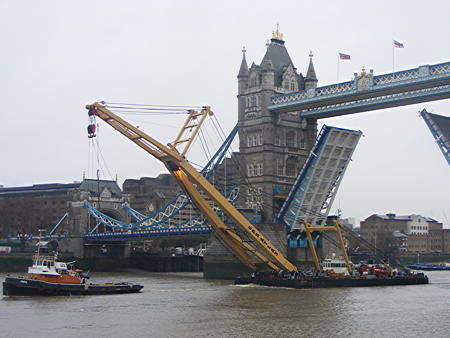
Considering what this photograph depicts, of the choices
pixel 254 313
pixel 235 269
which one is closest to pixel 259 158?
pixel 235 269

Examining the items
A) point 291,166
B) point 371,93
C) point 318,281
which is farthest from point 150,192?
point 318,281

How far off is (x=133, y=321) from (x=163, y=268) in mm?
60846

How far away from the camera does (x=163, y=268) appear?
9844 cm

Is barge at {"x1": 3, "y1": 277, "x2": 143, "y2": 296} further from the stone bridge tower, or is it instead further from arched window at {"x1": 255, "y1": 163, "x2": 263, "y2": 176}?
arched window at {"x1": 255, "y1": 163, "x2": 263, "y2": 176}

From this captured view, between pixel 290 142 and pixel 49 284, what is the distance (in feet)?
107

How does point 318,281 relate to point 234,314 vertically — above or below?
above

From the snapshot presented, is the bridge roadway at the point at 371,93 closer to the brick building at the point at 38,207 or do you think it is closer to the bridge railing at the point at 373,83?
the bridge railing at the point at 373,83

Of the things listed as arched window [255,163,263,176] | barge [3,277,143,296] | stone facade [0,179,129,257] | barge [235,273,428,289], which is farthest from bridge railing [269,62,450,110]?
stone facade [0,179,129,257]

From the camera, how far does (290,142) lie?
2936 inches

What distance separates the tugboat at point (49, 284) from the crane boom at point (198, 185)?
9.92 meters

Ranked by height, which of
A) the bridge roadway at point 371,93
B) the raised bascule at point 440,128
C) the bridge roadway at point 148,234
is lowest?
the bridge roadway at point 148,234

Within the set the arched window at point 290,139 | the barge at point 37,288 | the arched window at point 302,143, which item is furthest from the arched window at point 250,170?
the barge at point 37,288

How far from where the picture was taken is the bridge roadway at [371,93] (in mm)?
60406

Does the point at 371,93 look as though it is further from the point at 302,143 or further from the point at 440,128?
the point at 302,143
